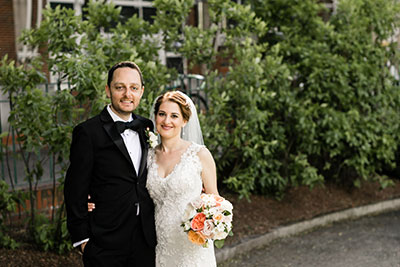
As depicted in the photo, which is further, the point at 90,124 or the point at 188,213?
the point at 188,213

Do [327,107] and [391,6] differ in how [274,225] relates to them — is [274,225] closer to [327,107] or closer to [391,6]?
[327,107]

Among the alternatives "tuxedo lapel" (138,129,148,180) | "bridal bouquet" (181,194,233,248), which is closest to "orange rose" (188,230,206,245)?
"bridal bouquet" (181,194,233,248)

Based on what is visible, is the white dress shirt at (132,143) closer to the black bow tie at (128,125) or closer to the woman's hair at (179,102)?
the black bow tie at (128,125)

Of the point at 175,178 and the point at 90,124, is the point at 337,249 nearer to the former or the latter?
the point at 175,178

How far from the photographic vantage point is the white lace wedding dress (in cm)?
344

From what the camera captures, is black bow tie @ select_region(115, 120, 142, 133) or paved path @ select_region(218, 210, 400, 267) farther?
paved path @ select_region(218, 210, 400, 267)

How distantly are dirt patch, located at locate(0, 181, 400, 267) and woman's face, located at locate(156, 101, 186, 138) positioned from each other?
7.15 feet

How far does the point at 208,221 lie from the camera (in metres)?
3.22

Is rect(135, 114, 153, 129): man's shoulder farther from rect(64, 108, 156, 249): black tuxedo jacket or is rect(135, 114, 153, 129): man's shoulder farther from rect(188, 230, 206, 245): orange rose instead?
rect(188, 230, 206, 245): orange rose

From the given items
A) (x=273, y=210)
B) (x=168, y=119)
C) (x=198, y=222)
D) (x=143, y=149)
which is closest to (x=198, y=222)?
(x=198, y=222)

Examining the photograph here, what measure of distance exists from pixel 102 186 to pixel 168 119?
61cm

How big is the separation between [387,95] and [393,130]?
566 mm

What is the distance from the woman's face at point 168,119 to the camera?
3.43m

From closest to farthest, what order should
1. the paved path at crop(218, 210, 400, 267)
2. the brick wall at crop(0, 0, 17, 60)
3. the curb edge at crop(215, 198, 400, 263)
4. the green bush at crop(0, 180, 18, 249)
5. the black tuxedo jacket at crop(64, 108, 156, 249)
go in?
the black tuxedo jacket at crop(64, 108, 156, 249), the green bush at crop(0, 180, 18, 249), the paved path at crop(218, 210, 400, 267), the curb edge at crop(215, 198, 400, 263), the brick wall at crop(0, 0, 17, 60)
